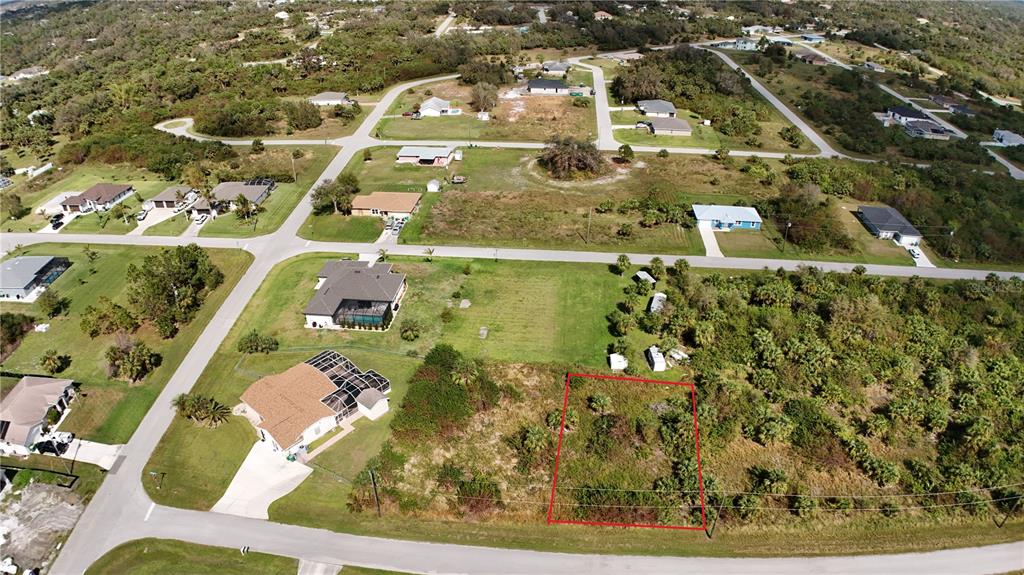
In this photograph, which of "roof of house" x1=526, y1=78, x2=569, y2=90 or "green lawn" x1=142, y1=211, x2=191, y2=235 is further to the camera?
"roof of house" x1=526, y1=78, x2=569, y2=90

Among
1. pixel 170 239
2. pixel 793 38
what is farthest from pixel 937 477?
pixel 793 38

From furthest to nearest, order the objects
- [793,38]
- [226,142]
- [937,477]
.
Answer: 1. [793,38]
2. [226,142]
3. [937,477]

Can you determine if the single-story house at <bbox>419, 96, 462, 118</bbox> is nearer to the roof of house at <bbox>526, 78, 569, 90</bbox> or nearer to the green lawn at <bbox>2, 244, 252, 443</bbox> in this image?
the roof of house at <bbox>526, 78, 569, 90</bbox>

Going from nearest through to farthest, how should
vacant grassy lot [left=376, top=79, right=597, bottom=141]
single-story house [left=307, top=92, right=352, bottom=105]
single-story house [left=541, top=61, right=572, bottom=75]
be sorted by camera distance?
vacant grassy lot [left=376, top=79, right=597, bottom=141], single-story house [left=307, top=92, right=352, bottom=105], single-story house [left=541, top=61, right=572, bottom=75]

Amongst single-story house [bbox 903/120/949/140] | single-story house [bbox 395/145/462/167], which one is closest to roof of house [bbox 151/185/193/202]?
single-story house [bbox 395/145/462/167]

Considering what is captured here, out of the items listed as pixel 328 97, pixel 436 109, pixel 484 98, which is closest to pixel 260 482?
pixel 436 109

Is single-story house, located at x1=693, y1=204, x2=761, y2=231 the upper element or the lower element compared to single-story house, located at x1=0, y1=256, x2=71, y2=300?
upper

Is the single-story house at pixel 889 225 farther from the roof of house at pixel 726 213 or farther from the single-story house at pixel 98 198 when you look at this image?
the single-story house at pixel 98 198

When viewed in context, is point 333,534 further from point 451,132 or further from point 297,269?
point 451,132
